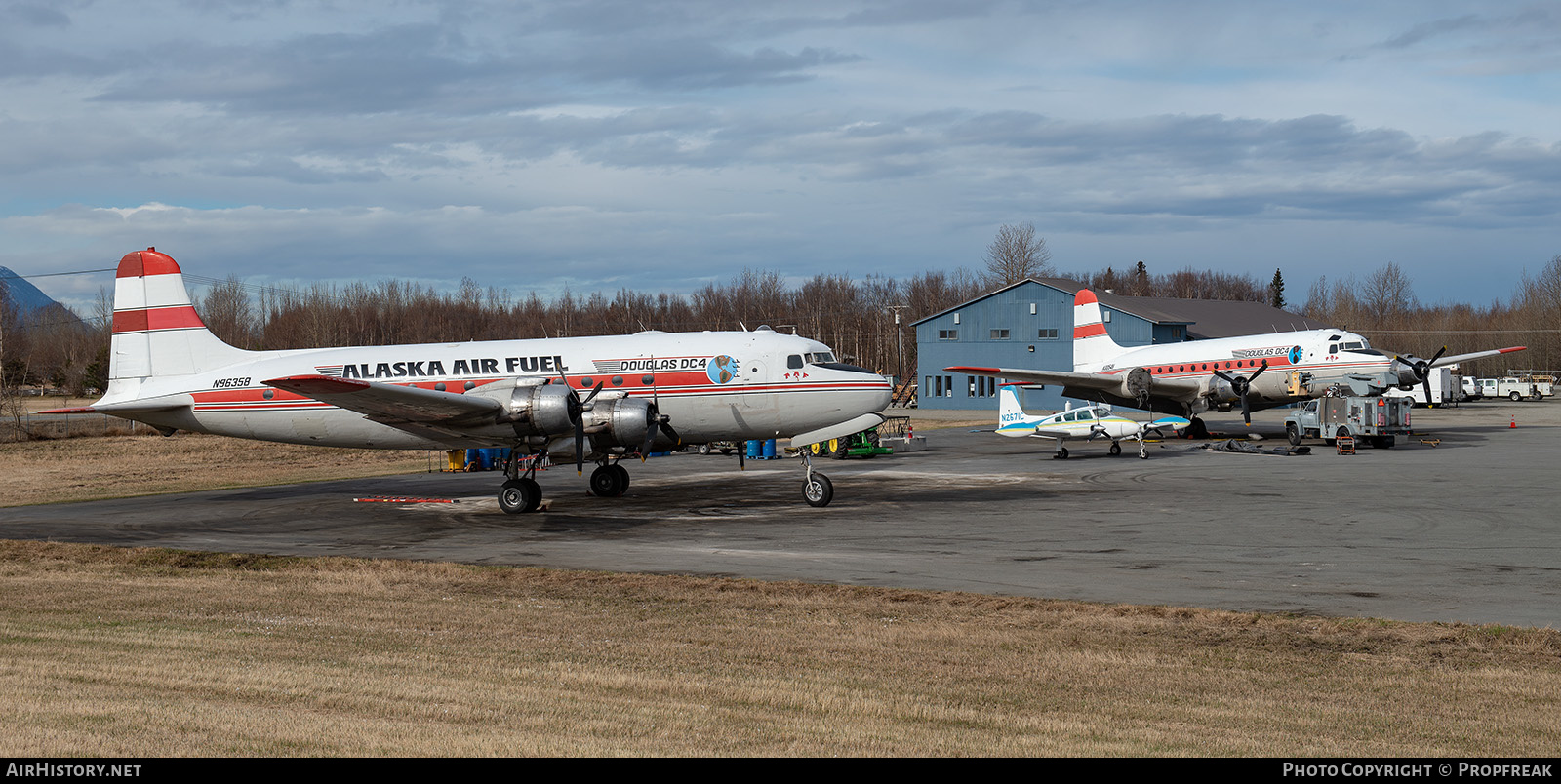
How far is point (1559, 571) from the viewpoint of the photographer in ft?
48.1

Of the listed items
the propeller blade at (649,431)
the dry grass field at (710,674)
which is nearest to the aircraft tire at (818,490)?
the propeller blade at (649,431)

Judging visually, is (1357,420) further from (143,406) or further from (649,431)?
(143,406)

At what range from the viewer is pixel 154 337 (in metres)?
26.2

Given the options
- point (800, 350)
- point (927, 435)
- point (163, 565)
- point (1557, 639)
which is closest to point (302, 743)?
point (1557, 639)

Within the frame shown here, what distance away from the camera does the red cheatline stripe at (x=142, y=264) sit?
26562 millimetres

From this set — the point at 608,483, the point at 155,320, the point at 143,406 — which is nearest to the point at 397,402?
the point at 608,483

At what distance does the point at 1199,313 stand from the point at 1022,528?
66.0 meters

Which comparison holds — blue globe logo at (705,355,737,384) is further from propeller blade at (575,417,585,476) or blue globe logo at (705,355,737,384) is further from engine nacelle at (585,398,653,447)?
propeller blade at (575,417,585,476)

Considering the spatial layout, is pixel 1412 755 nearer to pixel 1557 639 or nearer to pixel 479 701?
pixel 1557 639

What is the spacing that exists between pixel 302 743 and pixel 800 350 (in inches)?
703

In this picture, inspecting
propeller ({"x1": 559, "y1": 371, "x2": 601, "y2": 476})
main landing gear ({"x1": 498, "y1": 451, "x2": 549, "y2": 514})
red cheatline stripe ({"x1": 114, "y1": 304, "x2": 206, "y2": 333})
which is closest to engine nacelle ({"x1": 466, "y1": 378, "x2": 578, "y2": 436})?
propeller ({"x1": 559, "y1": 371, "x2": 601, "y2": 476})

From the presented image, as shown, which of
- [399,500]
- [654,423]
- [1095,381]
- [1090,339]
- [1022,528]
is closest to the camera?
[1022,528]

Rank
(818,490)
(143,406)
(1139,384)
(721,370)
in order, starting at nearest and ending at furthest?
(818,490)
(721,370)
(143,406)
(1139,384)

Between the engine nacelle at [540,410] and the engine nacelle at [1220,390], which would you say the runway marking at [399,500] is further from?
the engine nacelle at [1220,390]
